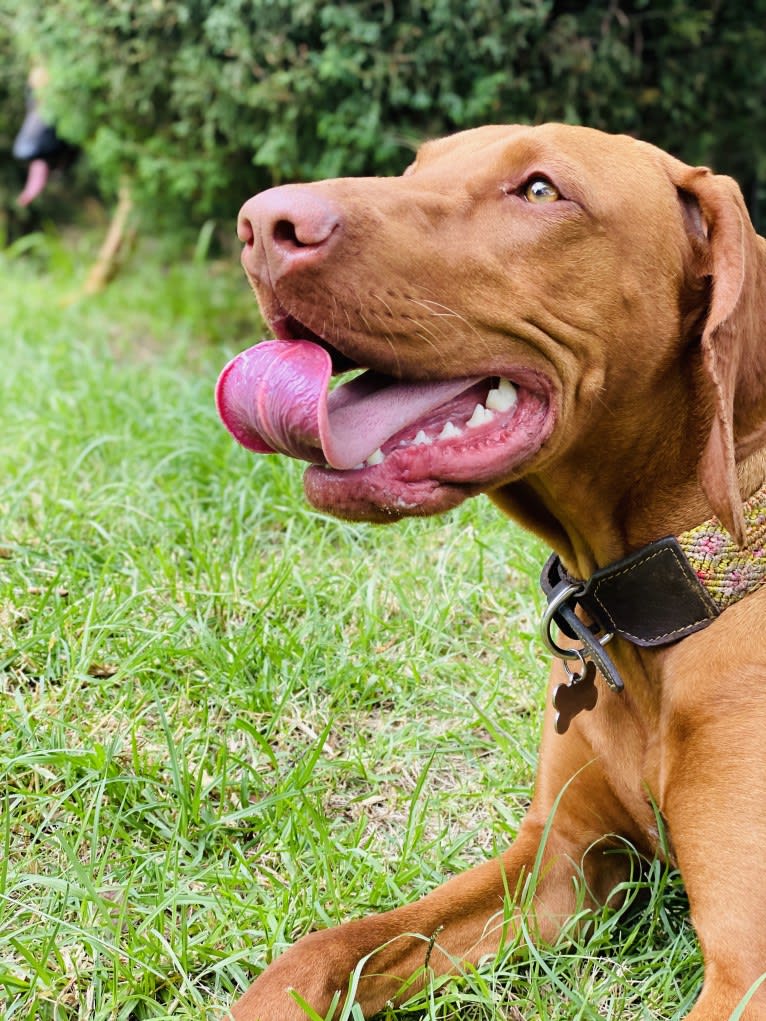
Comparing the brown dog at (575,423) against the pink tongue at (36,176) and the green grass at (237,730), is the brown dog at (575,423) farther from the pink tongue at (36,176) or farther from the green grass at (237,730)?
the pink tongue at (36,176)

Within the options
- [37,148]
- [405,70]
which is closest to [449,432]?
[405,70]

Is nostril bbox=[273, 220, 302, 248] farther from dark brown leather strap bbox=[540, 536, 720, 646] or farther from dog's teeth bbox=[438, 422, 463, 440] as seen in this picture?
dark brown leather strap bbox=[540, 536, 720, 646]

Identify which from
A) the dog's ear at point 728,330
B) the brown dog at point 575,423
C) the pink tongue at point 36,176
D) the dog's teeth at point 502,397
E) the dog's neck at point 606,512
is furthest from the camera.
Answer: the pink tongue at point 36,176

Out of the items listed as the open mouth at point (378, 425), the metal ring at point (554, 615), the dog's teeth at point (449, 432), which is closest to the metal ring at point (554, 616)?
the metal ring at point (554, 615)

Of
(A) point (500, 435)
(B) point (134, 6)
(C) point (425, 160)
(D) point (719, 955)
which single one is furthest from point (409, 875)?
(B) point (134, 6)

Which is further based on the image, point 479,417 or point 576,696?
point 576,696

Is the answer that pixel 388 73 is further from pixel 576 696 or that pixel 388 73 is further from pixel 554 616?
pixel 576 696

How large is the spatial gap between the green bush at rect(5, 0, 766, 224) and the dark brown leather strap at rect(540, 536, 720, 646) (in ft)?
10.3

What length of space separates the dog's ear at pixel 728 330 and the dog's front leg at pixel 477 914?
0.76 metres

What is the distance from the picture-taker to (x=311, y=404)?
6.95 ft

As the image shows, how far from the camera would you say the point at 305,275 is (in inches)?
81.7

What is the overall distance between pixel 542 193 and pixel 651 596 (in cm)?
85

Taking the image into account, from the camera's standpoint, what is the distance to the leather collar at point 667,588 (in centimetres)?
240

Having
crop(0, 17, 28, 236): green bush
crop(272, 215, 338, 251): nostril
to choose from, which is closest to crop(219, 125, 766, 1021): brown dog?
crop(272, 215, 338, 251): nostril
